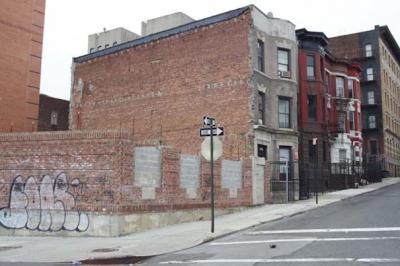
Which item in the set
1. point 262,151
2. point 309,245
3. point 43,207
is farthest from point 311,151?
point 309,245

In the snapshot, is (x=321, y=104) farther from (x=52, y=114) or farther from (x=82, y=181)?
(x=82, y=181)

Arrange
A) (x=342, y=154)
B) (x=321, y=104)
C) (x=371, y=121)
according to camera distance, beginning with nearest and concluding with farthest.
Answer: (x=321, y=104), (x=342, y=154), (x=371, y=121)

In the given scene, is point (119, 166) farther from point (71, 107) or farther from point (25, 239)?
point (71, 107)

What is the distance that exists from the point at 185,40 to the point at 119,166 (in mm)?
16058

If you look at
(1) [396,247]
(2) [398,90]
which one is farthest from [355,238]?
(2) [398,90]

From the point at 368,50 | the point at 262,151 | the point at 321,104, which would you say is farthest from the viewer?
the point at 368,50

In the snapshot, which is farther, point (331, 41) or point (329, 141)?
point (331, 41)

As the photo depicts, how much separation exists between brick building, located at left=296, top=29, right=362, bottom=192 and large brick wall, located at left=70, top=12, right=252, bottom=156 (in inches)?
241

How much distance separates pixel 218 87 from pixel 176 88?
3.21m

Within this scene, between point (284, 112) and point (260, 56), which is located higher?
point (260, 56)

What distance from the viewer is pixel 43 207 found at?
16641mm

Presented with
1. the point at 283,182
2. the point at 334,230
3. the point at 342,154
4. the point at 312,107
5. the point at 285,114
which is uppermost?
the point at 312,107

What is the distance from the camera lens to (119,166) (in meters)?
15.8

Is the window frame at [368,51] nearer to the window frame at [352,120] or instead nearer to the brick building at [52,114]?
the window frame at [352,120]
